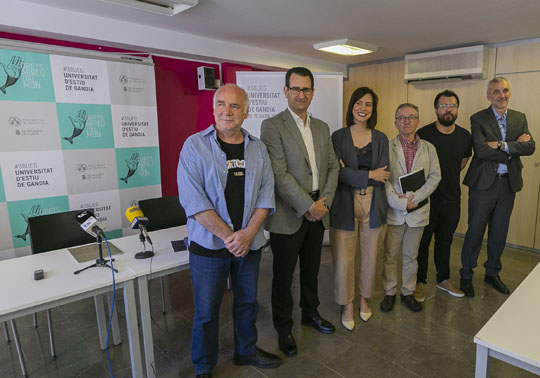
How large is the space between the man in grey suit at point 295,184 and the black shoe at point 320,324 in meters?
0.28

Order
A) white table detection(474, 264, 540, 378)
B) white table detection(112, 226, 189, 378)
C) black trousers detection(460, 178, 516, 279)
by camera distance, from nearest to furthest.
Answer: white table detection(474, 264, 540, 378)
white table detection(112, 226, 189, 378)
black trousers detection(460, 178, 516, 279)

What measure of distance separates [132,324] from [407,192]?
209cm

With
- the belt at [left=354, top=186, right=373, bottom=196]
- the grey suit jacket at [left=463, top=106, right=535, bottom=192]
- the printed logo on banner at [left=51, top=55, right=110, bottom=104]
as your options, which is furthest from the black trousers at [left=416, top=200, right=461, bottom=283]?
the printed logo on banner at [left=51, top=55, right=110, bottom=104]

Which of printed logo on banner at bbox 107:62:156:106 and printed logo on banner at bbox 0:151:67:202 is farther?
printed logo on banner at bbox 107:62:156:106

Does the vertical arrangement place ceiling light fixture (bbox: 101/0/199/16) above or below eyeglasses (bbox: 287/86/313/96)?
above

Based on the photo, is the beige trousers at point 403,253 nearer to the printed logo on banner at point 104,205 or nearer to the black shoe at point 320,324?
the black shoe at point 320,324

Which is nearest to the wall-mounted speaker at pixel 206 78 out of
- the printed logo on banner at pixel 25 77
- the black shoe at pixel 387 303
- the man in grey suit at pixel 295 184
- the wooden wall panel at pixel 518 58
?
the printed logo on banner at pixel 25 77

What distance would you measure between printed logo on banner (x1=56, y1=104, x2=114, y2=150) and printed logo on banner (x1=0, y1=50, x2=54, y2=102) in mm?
189

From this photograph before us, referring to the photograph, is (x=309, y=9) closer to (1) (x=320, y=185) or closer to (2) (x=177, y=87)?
(1) (x=320, y=185)

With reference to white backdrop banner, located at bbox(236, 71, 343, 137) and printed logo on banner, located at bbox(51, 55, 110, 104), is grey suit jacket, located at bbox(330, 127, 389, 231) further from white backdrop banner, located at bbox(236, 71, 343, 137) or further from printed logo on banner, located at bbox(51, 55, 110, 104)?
printed logo on banner, located at bbox(51, 55, 110, 104)

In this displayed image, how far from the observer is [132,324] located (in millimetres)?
1916

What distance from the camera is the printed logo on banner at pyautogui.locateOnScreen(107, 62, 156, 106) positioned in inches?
138

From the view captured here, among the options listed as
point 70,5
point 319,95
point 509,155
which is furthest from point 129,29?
point 509,155

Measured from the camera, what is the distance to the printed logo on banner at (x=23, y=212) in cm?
303
